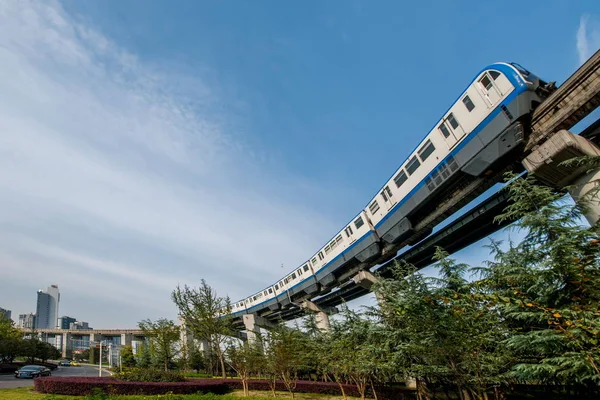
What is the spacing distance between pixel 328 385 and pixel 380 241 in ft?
34.1

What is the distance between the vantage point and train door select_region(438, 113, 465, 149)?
16672mm

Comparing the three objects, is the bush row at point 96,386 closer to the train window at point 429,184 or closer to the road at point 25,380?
the road at point 25,380

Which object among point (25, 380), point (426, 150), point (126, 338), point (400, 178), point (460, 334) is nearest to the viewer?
point (460, 334)

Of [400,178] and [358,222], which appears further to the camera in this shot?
[358,222]

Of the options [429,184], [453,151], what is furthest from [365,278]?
[453,151]

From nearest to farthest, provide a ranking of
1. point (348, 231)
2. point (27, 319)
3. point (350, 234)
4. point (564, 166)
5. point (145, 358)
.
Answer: point (564, 166) < point (350, 234) < point (348, 231) < point (145, 358) < point (27, 319)

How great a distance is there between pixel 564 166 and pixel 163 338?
39.9 m

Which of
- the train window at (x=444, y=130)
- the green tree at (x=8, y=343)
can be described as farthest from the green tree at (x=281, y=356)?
the green tree at (x=8, y=343)

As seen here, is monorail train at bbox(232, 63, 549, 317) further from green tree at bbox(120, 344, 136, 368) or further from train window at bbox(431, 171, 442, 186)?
green tree at bbox(120, 344, 136, 368)

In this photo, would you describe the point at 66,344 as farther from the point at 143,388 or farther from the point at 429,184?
the point at 429,184

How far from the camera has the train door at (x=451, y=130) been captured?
54.7 feet

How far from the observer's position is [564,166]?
563 inches

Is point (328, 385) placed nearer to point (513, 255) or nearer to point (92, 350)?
point (513, 255)

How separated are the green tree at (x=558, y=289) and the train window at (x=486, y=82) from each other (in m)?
7.98
